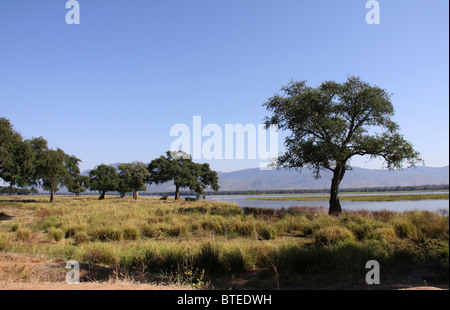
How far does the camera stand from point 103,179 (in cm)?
7194

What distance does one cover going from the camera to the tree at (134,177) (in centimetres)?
6806

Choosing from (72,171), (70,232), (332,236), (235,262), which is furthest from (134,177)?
(235,262)

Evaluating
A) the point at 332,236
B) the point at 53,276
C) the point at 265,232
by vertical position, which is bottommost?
the point at 265,232

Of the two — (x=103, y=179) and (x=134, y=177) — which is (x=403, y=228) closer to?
(x=134, y=177)

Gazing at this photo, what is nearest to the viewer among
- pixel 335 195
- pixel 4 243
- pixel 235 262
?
pixel 235 262

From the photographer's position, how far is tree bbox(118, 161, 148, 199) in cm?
6806

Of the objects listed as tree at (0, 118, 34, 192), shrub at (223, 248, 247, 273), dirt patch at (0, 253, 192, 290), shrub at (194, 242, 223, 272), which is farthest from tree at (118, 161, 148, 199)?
shrub at (223, 248, 247, 273)

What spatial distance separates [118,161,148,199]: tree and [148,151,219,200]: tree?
10.6 ft

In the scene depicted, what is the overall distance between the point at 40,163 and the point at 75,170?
31789 mm

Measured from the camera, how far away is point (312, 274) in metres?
8.14

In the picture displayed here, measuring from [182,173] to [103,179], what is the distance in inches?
1040

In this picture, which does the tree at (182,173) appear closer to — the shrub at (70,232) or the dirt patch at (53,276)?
the shrub at (70,232)

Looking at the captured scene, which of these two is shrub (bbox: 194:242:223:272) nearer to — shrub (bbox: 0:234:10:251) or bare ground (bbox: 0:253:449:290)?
bare ground (bbox: 0:253:449:290)
